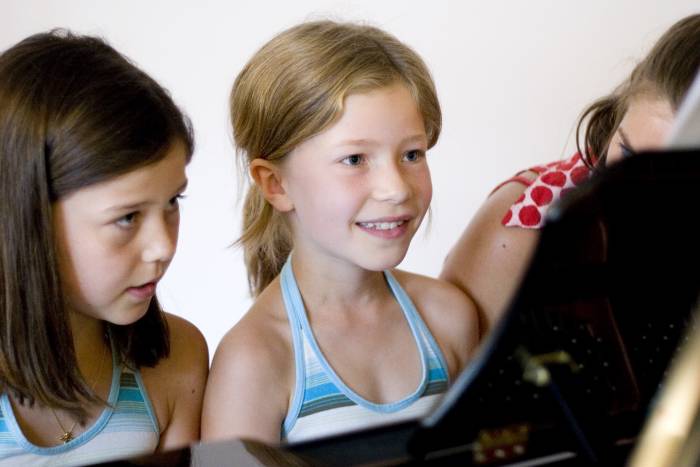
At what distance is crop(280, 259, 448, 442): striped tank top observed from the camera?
1.26 m

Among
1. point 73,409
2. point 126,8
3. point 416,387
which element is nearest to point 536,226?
point 416,387

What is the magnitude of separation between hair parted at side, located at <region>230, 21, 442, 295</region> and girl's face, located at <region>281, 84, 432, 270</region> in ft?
0.07

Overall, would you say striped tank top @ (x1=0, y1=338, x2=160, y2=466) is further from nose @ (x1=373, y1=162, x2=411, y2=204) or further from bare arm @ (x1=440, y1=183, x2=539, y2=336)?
bare arm @ (x1=440, y1=183, x2=539, y2=336)

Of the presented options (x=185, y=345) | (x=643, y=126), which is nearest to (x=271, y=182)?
(x=185, y=345)

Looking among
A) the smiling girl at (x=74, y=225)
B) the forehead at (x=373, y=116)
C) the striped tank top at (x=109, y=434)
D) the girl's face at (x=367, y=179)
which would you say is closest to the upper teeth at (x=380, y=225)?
the girl's face at (x=367, y=179)

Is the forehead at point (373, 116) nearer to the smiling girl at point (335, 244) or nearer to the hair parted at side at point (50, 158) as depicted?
the smiling girl at point (335, 244)

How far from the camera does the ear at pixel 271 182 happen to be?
134 centimetres

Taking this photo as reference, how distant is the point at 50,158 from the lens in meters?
1.08

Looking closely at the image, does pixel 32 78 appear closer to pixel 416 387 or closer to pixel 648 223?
pixel 416 387

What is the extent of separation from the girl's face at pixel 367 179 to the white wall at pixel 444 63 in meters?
1.01

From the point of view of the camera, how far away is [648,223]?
0.60 metres

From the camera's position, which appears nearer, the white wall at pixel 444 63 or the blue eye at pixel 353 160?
the blue eye at pixel 353 160

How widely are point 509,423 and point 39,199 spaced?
64 cm

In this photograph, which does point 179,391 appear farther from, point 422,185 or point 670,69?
point 670,69
